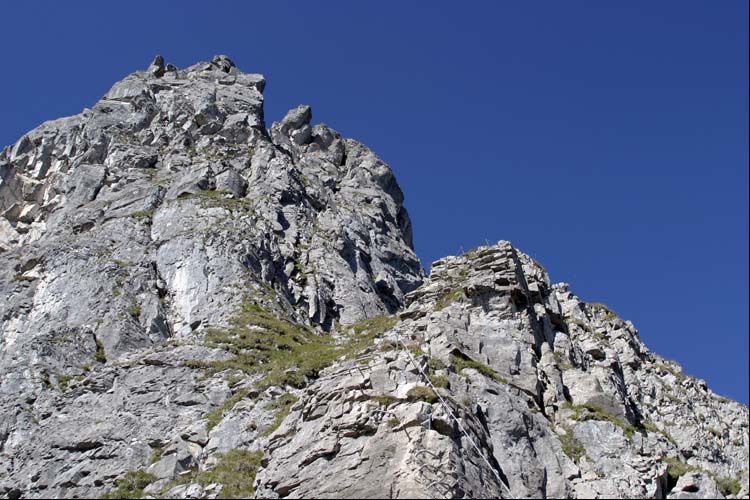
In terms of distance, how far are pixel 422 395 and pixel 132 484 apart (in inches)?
461

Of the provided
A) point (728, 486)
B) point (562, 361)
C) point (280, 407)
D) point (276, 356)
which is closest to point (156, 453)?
point (280, 407)

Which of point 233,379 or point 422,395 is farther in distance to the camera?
point 233,379

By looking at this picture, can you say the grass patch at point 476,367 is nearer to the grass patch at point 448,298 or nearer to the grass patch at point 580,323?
the grass patch at point 448,298

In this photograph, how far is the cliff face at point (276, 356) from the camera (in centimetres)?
2841

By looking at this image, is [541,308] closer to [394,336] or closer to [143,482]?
[394,336]

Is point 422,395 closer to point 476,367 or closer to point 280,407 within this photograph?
point 476,367

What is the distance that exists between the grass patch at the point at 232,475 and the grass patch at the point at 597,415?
42.3 feet

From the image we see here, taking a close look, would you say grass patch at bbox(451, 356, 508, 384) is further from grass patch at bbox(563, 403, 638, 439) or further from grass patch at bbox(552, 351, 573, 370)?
grass patch at bbox(552, 351, 573, 370)

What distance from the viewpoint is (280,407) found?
34469mm

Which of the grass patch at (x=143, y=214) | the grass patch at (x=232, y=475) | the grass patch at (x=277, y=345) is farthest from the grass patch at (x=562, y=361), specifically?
the grass patch at (x=143, y=214)

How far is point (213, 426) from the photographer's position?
3388 centimetres

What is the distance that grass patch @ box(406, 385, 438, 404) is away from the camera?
27906mm

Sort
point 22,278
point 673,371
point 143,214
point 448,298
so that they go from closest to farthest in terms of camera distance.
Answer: point 448,298 < point 673,371 < point 22,278 < point 143,214

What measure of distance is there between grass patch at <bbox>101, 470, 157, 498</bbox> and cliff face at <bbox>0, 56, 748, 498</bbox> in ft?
0.61
